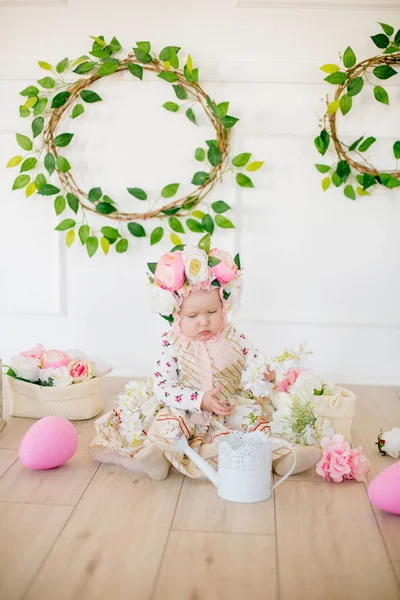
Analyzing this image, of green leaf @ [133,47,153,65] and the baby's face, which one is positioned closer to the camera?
the baby's face

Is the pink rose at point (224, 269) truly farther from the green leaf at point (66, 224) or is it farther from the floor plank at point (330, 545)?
the green leaf at point (66, 224)

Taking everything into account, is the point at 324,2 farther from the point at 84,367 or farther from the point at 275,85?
the point at 84,367

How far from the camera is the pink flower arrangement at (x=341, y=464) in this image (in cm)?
218

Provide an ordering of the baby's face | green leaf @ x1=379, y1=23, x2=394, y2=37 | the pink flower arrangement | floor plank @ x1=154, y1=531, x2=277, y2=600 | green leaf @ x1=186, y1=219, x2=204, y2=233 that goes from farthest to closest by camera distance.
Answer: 1. green leaf @ x1=186, y1=219, x2=204, y2=233
2. green leaf @ x1=379, y1=23, x2=394, y2=37
3. the baby's face
4. the pink flower arrangement
5. floor plank @ x1=154, y1=531, x2=277, y2=600

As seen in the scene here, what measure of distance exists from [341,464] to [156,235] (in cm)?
165

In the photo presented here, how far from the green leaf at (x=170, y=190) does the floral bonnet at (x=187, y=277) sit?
96cm

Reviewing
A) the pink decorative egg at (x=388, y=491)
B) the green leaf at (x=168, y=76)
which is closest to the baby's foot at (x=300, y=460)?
the pink decorative egg at (x=388, y=491)

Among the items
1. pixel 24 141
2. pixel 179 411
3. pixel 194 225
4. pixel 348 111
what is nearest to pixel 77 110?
pixel 24 141

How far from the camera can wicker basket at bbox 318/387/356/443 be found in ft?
8.23

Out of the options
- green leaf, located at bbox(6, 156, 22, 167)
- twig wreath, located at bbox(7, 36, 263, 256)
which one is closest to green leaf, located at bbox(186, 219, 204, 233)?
twig wreath, located at bbox(7, 36, 263, 256)

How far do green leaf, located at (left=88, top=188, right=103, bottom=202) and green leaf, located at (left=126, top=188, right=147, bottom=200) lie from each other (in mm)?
143

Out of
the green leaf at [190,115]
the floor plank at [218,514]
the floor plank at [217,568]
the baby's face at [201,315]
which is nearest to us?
the floor plank at [217,568]

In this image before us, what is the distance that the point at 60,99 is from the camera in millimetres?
3400

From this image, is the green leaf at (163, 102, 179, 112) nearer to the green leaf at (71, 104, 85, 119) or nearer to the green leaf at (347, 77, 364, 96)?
the green leaf at (71, 104, 85, 119)
